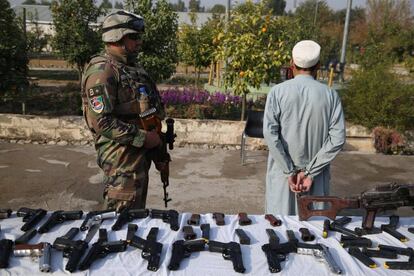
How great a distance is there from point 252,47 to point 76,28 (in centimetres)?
467

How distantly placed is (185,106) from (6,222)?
6.59m

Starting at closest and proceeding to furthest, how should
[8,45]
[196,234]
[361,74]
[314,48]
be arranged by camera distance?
[196,234] < [314,48] < [8,45] < [361,74]

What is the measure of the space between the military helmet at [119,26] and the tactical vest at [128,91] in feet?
0.52

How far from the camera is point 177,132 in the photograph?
7605 mm

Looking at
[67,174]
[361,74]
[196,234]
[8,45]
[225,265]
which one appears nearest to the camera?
[225,265]

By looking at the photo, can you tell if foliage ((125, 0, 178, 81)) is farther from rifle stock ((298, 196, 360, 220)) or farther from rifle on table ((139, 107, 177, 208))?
rifle stock ((298, 196, 360, 220))

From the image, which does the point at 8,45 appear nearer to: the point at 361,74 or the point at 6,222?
the point at 6,222

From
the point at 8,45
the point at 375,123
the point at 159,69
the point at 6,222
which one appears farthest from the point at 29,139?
the point at 375,123

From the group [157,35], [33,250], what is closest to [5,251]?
[33,250]

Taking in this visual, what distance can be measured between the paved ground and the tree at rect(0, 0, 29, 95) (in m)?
1.33

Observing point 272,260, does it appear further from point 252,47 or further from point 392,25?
point 392,25

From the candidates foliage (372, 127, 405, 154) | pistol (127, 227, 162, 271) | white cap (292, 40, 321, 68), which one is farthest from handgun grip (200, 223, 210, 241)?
foliage (372, 127, 405, 154)

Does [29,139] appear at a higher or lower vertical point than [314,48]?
lower

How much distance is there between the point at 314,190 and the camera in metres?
2.96
